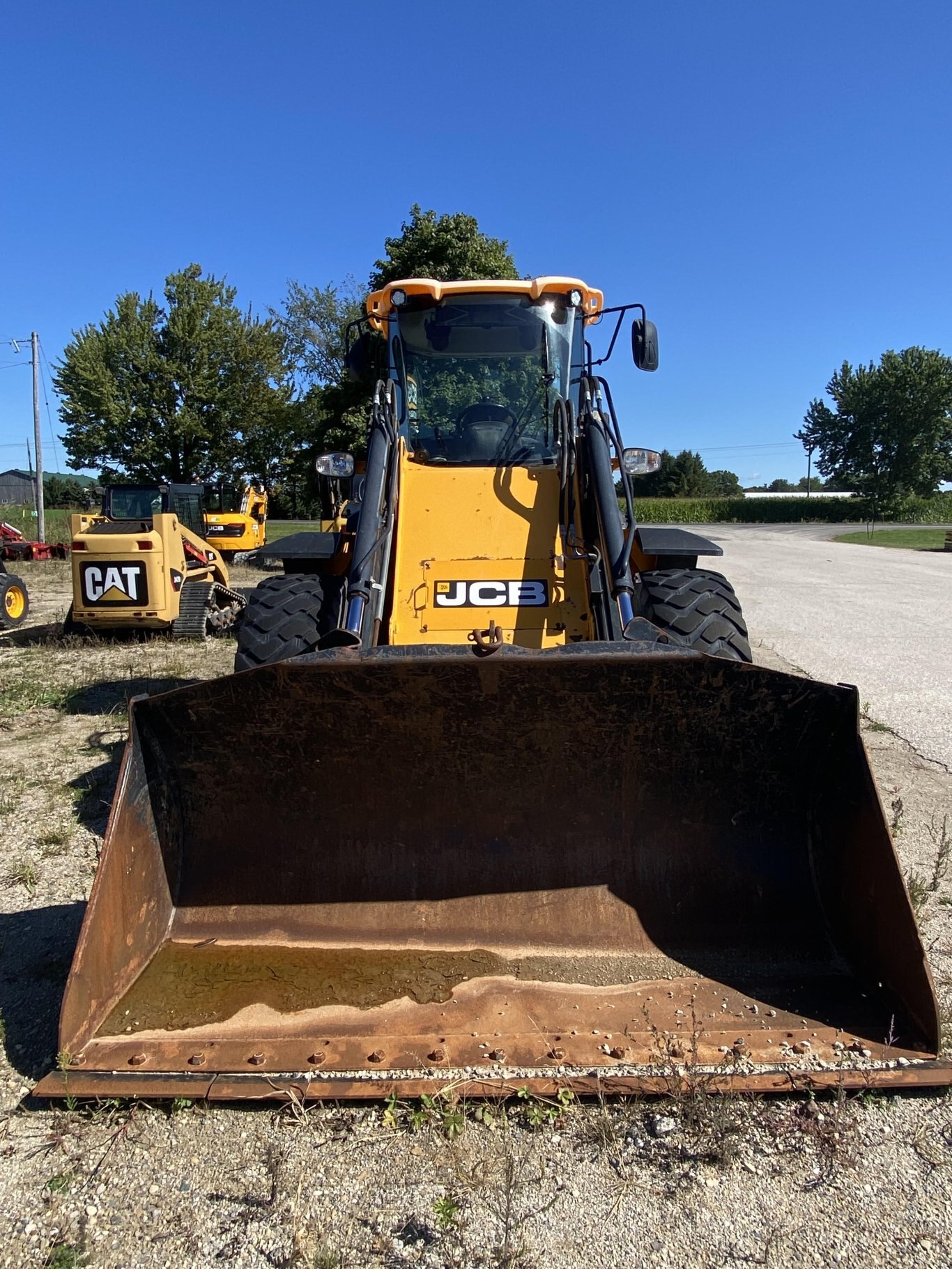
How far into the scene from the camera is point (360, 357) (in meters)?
4.93

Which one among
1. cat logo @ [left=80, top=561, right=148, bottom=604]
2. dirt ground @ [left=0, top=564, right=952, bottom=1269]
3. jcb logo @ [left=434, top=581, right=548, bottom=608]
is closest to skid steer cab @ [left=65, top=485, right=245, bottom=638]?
cat logo @ [left=80, top=561, right=148, bottom=604]

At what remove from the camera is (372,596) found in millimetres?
3660

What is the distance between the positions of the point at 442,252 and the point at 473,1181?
24060mm

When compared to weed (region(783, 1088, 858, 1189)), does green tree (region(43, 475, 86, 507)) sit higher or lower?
higher

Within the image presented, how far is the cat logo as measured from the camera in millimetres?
9508

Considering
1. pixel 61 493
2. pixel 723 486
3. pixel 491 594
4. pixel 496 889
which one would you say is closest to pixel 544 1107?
pixel 496 889

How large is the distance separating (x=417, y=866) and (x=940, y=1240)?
5.69 feet

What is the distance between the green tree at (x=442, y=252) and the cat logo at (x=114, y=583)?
15801mm

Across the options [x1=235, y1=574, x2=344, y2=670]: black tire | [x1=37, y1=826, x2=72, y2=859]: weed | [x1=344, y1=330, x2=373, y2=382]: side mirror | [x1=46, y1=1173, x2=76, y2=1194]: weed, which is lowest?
[x1=37, y1=826, x2=72, y2=859]: weed

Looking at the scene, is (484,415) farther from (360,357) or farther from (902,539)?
(902,539)

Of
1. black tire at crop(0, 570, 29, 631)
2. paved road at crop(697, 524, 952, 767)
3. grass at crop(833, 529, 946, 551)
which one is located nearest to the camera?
paved road at crop(697, 524, 952, 767)

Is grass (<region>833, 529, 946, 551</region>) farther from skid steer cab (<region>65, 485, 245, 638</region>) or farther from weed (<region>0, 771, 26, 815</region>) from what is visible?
weed (<region>0, 771, 26, 815</region>)

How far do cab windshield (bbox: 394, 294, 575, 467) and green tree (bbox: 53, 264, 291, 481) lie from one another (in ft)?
104

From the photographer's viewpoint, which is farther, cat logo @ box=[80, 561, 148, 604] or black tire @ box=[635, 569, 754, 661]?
cat logo @ box=[80, 561, 148, 604]
